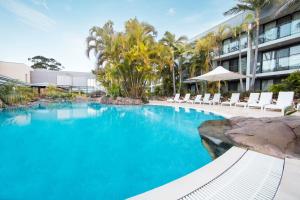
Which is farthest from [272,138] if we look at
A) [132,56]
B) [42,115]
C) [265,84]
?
[265,84]

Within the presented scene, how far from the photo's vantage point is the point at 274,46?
1516 centimetres

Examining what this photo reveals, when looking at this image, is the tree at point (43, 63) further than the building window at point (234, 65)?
Yes

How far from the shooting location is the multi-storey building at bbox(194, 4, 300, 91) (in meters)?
13.5

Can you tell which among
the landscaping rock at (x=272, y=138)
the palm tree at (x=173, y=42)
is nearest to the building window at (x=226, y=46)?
the palm tree at (x=173, y=42)

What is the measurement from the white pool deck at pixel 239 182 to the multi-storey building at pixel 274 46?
592 inches

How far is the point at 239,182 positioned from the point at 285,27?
17.1 meters

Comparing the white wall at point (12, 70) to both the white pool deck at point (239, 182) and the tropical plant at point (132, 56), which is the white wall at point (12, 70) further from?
the white pool deck at point (239, 182)

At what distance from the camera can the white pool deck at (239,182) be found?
168 cm

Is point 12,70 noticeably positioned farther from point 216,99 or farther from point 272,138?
point 272,138

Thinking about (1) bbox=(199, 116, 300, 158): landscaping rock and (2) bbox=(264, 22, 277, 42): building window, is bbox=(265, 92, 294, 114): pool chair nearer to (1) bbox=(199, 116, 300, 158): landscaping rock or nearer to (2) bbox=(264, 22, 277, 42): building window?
(1) bbox=(199, 116, 300, 158): landscaping rock

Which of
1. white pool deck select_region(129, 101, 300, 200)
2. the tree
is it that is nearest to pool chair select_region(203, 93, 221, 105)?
white pool deck select_region(129, 101, 300, 200)

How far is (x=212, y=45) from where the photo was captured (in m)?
16.8

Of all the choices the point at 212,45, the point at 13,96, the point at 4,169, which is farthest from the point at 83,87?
the point at 4,169

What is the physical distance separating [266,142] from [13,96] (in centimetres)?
1671
